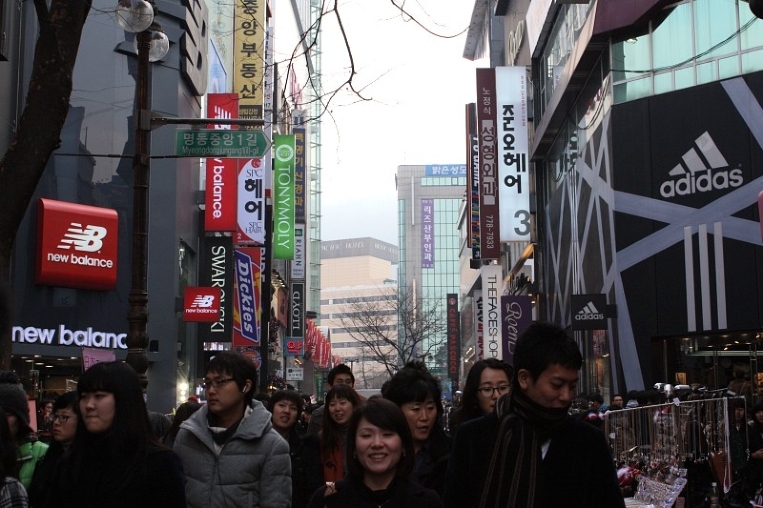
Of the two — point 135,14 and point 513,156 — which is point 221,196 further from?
point 135,14

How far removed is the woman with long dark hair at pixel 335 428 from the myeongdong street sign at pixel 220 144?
5.16 metres

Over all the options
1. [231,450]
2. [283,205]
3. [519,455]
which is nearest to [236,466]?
[231,450]

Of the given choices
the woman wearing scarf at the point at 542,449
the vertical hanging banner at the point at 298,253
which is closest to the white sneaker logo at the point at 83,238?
the woman wearing scarf at the point at 542,449

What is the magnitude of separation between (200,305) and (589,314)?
1141cm

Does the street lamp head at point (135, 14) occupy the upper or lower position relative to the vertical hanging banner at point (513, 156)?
lower

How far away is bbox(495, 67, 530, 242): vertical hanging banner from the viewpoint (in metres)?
39.4

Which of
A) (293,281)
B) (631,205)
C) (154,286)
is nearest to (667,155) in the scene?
(631,205)

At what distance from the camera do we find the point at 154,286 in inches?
1272

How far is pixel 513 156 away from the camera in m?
39.5

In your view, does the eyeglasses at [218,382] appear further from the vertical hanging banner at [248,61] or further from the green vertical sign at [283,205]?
the green vertical sign at [283,205]

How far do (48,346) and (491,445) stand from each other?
25333mm

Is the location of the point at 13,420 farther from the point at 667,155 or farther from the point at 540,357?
the point at 667,155

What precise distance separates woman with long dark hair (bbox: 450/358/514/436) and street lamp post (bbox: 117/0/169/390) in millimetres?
4582

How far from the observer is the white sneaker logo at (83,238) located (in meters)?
28.5
